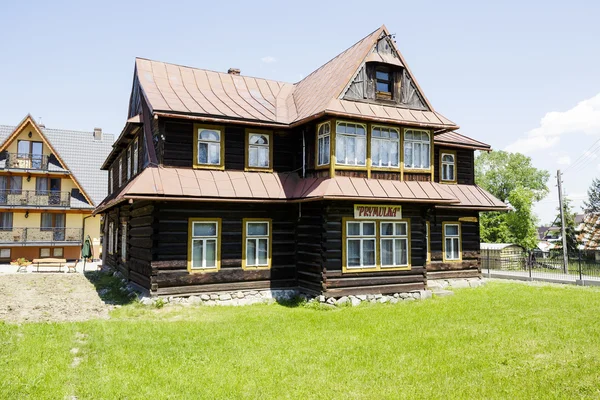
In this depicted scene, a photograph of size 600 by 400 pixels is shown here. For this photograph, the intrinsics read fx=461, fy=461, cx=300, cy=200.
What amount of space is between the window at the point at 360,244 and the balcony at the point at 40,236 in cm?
2669

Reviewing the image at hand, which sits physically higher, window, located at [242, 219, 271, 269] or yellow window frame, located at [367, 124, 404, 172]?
yellow window frame, located at [367, 124, 404, 172]

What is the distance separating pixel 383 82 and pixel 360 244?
6.53 m

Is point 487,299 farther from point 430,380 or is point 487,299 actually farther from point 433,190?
point 430,380

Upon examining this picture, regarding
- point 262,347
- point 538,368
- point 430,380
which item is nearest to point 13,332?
point 262,347

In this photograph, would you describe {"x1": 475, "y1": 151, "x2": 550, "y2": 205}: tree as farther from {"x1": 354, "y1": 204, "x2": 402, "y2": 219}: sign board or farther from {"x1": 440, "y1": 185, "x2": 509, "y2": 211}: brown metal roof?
{"x1": 354, "y1": 204, "x2": 402, "y2": 219}: sign board

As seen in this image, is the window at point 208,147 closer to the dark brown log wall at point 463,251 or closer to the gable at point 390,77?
A: the gable at point 390,77

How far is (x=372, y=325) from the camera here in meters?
12.9

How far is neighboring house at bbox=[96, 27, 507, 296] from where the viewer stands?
1600cm

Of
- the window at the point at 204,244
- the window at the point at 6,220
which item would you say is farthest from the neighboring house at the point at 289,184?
the window at the point at 6,220

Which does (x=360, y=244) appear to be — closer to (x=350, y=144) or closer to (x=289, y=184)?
(x=289, y=184)

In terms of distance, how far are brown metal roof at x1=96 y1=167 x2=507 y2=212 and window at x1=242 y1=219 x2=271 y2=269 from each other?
1.26 m

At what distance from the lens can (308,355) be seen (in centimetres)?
995

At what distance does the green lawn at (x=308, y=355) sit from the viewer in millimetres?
7969

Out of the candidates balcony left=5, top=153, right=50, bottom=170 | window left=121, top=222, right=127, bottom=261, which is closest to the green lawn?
window left=121, top=222, right=127, bottom=261
